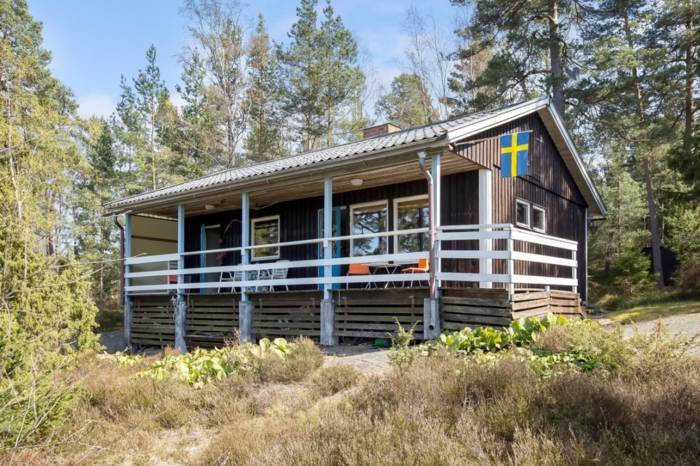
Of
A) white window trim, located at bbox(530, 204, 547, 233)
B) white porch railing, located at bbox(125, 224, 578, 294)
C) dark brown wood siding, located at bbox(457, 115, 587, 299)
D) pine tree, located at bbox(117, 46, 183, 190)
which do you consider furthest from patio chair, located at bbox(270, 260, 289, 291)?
pine tree, located at bbox(117, 46, 183, 190)

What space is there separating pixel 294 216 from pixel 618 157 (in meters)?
19.8

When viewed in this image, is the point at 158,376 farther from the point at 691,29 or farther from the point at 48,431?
the point at 691,29

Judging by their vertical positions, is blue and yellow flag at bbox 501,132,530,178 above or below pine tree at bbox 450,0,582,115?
below

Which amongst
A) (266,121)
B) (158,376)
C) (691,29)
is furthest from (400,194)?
(266,121)

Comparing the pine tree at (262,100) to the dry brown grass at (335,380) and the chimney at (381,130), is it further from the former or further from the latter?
the dry brown grass at (335,380)

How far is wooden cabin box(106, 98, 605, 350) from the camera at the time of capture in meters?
8.05

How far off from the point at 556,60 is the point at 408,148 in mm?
15047

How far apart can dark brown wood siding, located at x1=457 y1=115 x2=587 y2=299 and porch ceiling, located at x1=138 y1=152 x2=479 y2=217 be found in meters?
0.52

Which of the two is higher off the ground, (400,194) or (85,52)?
(85,52)

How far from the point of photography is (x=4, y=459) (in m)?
3.65

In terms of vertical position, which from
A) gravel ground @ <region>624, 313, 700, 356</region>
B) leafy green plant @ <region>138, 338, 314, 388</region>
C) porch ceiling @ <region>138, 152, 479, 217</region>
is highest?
porch ceiling @ <region>138, 152, 479, 217</region>

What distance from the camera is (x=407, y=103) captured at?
29.8 m

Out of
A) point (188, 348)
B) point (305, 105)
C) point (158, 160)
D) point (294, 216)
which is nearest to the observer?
point (188, 348)

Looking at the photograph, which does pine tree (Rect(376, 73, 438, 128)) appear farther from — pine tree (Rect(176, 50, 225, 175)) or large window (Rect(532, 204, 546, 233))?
large window (Rect(532, 204, 546, 233))
